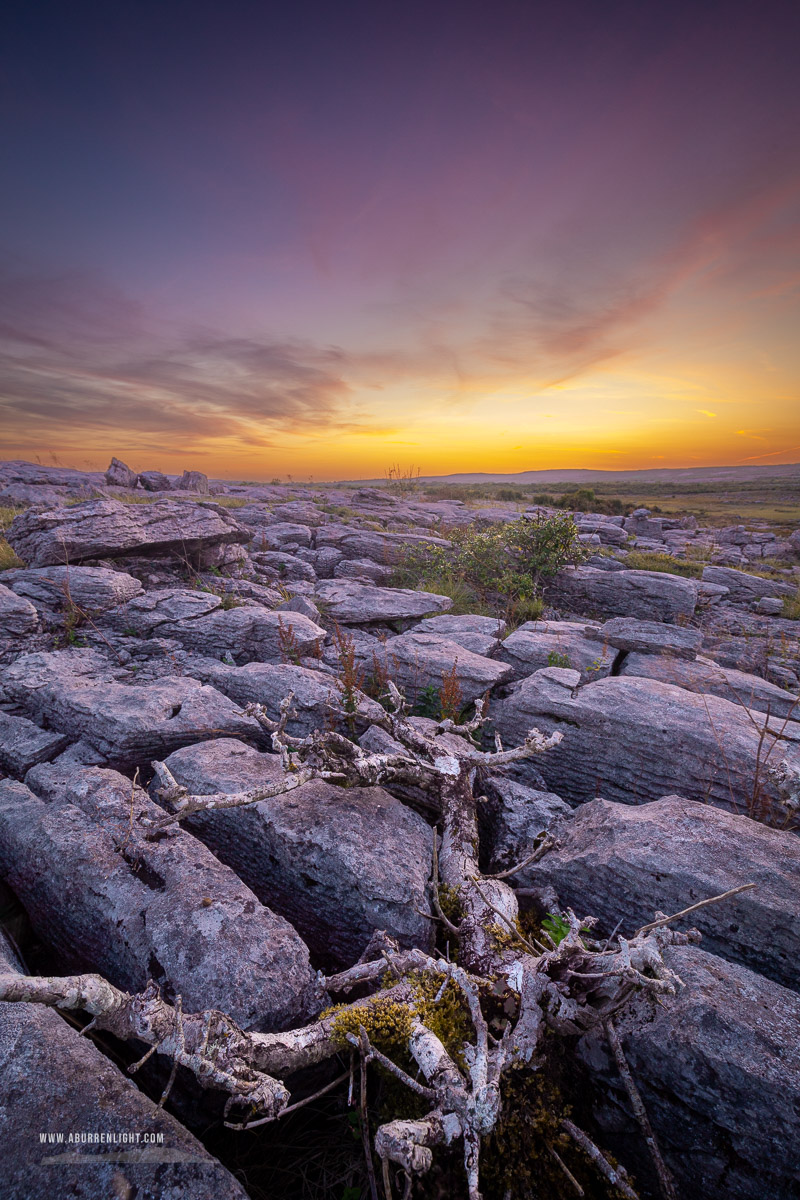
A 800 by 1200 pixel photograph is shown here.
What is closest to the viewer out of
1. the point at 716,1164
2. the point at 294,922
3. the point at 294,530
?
the point at 716,1164

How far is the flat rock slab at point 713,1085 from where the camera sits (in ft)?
7.39

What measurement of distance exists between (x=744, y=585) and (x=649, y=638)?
13.0 metres

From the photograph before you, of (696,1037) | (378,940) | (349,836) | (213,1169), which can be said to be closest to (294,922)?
(349,836)

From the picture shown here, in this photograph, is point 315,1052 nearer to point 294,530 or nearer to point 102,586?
point 102,586

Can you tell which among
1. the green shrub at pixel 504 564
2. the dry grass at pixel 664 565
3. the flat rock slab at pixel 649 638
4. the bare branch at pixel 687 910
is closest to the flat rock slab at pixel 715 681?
the flat rock slab at pixel 649 638

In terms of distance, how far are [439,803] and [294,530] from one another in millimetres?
17066

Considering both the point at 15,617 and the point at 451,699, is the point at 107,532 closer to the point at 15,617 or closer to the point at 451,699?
the point at 15,617

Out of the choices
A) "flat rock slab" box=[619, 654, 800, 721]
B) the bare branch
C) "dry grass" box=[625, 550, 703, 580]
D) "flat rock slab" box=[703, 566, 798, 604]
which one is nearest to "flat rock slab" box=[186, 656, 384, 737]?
the bare branch

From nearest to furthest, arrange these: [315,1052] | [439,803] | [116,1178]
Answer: [116,1178], [315,1052], [439,803]

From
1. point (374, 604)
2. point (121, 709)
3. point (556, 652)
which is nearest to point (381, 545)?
point (374, 604)

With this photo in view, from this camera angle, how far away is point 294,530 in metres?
19.9

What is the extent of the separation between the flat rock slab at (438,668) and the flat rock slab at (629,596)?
7.43 meters

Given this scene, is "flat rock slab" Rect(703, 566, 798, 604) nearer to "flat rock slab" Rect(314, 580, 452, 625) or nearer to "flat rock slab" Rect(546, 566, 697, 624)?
Result: "flat rock slab" Rect(546, 566, 697, 624)

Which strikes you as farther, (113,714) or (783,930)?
(113,714)
